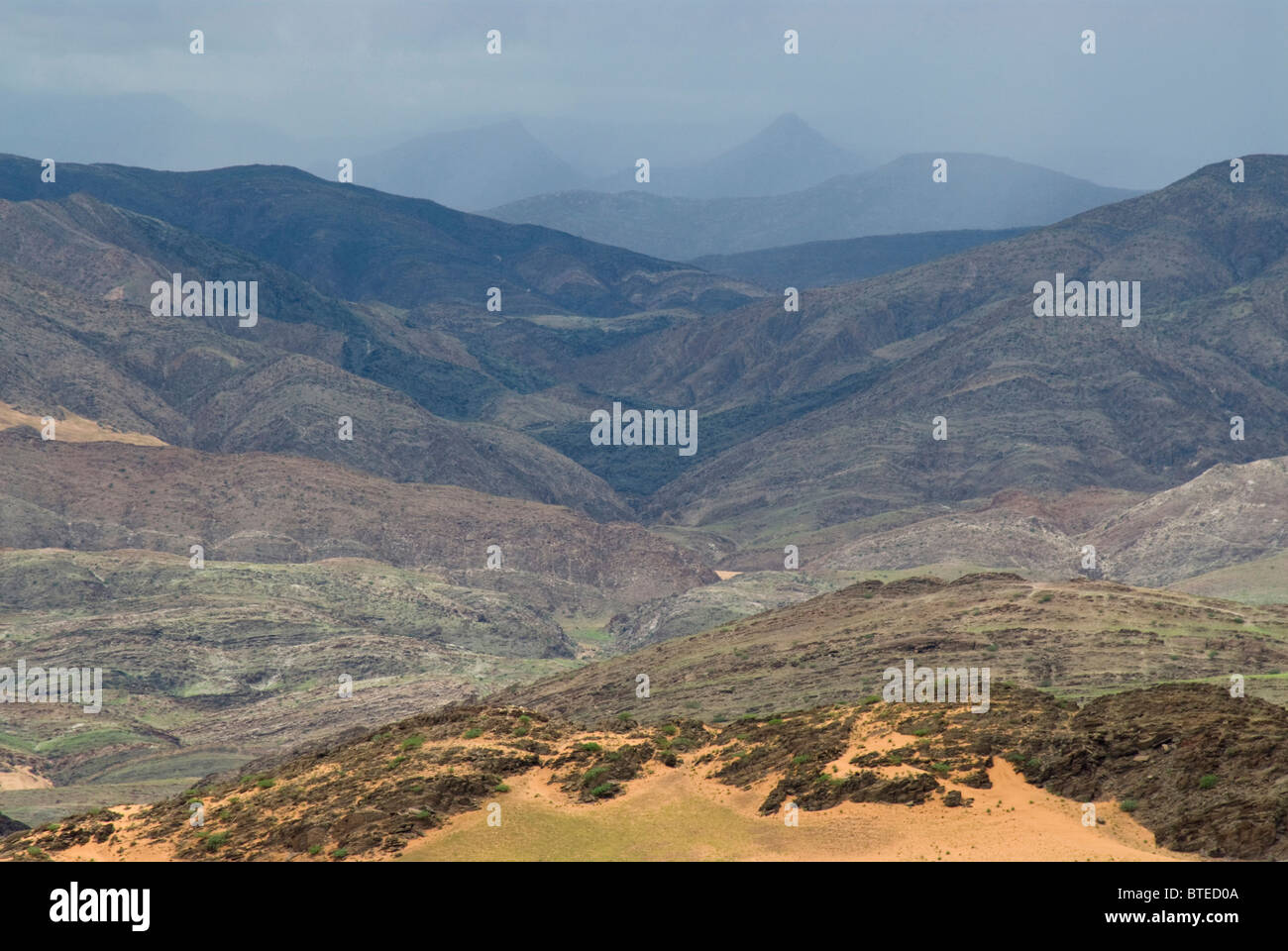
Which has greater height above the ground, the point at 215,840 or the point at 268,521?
the point at 268,521

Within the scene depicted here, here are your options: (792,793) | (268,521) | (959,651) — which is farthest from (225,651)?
(792,793)

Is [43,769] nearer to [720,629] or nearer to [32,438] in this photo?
[720,629]

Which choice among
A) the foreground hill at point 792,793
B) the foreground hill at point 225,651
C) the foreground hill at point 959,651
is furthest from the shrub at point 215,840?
the foreground hill at point 225,651

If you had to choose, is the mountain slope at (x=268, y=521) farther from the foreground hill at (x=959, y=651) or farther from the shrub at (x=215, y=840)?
the shrub at (x=215, y=840)

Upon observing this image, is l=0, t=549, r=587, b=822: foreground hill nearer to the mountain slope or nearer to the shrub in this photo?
the mountain slope

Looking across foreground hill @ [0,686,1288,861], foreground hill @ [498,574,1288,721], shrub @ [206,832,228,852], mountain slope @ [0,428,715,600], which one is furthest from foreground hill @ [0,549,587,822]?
shrub @ [206,832,228,852]

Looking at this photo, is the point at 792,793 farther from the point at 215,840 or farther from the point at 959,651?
the point at 959,651

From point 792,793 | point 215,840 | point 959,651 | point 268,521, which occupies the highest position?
point 268,521
